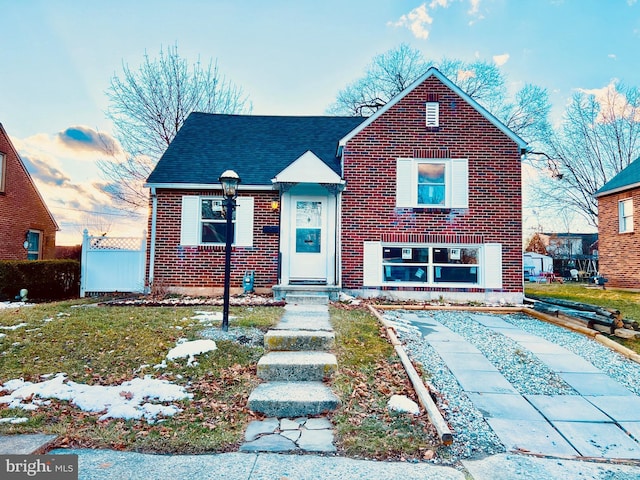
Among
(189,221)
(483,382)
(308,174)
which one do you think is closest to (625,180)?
(308,174)

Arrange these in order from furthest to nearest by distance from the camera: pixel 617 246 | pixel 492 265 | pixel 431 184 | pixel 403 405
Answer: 1. pixel 617 246
2. pixel 431 184
3. pixel 492 265
4. pixel 403 405

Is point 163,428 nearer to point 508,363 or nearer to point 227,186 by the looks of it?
point 227,186

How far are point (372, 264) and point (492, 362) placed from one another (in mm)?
5213

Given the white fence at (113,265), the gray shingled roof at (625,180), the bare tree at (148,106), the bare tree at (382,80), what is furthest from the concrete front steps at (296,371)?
the bare tree at (382,80)

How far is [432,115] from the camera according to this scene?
10.5 m

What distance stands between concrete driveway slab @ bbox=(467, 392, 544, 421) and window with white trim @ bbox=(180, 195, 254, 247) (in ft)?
25.1

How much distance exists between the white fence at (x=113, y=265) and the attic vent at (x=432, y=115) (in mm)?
8919

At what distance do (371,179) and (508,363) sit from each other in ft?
20.6

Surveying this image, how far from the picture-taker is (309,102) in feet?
81.5

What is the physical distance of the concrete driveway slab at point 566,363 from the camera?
16.9ft

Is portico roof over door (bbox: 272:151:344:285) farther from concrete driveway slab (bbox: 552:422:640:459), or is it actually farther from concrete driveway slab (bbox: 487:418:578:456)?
concrete driveway slab (bbox: 552:422:640:459)

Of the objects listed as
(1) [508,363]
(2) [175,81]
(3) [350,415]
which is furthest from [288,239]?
(2) [175,81]

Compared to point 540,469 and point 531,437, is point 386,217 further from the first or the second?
point 540,469

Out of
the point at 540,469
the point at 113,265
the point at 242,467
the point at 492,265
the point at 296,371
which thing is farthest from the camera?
the point at 113,265
